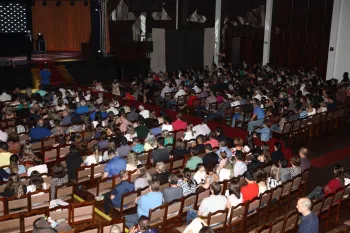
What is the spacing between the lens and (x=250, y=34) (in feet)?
80.0

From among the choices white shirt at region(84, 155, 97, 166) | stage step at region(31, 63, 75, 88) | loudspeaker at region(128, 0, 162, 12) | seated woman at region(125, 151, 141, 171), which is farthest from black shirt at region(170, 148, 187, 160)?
loudspeaker at region(128, 0, 162, 12)

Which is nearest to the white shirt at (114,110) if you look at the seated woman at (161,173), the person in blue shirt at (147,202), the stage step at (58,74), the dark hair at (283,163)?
the seated woman at (161,173)

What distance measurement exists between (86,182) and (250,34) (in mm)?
17094

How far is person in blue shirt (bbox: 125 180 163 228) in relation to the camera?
7.24m

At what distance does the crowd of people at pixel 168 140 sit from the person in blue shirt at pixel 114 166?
0.06ft

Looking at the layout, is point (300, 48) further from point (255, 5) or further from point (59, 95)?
point (59, 95)

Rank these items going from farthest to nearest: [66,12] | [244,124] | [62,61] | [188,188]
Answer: [66,12], [62,61], [244,124], [188,188]

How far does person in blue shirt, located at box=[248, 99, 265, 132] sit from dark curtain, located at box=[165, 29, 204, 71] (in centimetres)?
1071

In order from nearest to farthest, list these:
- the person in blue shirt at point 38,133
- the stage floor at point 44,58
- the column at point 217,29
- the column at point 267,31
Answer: the person in blue shirt at point 38,133 < the stage floor at point 44,58 < the column at point 267,31 < the column at point 217,29

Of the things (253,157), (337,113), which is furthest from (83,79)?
(253,157)

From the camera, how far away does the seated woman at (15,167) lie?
8398mm

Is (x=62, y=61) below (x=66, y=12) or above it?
below

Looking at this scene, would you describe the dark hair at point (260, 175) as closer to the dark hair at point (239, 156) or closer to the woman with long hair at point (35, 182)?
the dark hair at point (239, 156)

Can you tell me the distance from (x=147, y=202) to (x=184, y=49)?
17.5 meters
